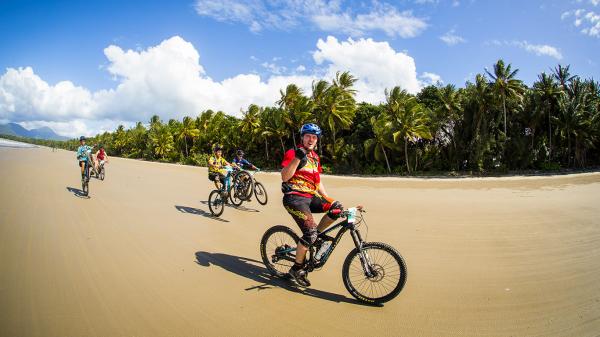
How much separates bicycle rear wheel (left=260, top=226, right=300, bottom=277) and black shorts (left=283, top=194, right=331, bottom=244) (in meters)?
0.32

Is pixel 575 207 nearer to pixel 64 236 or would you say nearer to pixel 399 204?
pixel 399 204

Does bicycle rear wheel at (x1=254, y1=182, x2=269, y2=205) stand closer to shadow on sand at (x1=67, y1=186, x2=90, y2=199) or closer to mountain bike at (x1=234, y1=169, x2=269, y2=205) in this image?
mountain bike at (x1=234, y1=169, x2=269, y2=205)

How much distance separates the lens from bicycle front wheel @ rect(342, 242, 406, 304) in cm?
368

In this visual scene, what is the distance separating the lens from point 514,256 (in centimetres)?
552

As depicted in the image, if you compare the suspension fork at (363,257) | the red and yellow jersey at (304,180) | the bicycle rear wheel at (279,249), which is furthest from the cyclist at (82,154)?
the suspension fork at (363,257)

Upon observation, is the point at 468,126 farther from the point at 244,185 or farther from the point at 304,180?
the point at 304,180

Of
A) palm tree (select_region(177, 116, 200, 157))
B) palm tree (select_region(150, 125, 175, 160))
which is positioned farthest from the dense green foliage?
palm tree (select_region(150, 125, 175, 160))

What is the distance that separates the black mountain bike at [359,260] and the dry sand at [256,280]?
22 centimetres

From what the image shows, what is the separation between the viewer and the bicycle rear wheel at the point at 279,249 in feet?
14.4

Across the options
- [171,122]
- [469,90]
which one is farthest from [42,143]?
[469,90]

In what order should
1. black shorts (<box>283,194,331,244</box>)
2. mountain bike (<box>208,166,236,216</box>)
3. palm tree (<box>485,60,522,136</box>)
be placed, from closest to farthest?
black shorts (<box>283,194,331,244</box>) → mountain bike (<box>208,166,236,216</box>) → palm tree (<box>485,60,522,136</box>)

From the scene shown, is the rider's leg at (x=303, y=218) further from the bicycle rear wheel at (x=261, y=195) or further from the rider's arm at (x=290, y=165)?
the bicycle rear wheel at (x=261, y=195)

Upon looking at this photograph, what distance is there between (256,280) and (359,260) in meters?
1.49

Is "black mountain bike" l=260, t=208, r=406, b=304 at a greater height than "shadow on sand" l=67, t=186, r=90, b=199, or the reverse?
"black mountain bike" l=260, t=208, r=406, b=304
